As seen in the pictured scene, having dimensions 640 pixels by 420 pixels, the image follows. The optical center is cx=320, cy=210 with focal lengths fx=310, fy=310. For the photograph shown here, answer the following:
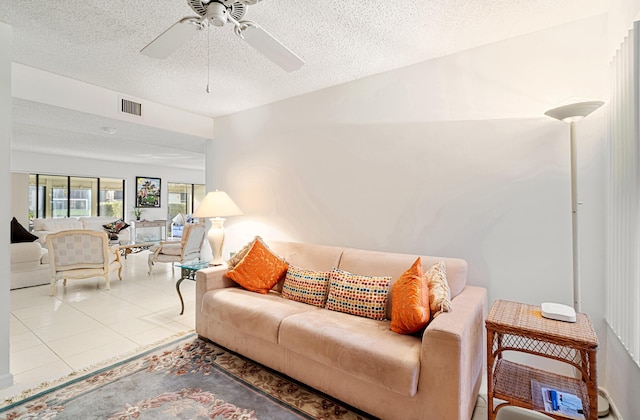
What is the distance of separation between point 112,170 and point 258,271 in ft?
25.1

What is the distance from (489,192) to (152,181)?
30.4ft

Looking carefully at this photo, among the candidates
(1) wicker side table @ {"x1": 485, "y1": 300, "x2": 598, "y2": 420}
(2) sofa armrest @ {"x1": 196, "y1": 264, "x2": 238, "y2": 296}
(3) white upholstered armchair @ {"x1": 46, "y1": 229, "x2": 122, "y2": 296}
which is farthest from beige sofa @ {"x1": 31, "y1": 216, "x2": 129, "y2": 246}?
(1) wicker side table @ {"x1": 485, "y1": 300, "x2": 598, "y2": 420}

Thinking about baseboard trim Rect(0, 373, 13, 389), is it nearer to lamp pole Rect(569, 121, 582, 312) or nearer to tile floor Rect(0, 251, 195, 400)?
tile floor Rect(0, 251, 195, 400)

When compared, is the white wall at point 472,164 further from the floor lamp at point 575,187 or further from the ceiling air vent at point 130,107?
the ceiling air vent at point 130,107

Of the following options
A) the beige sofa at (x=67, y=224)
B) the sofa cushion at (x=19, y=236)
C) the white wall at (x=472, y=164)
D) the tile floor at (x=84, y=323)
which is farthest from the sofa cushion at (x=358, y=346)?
the beige sofa at (x=67, y=224)

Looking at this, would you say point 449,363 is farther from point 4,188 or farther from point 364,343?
point 4,188

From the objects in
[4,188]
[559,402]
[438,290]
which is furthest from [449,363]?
[4,188]

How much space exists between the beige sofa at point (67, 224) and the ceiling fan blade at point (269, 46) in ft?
20.7

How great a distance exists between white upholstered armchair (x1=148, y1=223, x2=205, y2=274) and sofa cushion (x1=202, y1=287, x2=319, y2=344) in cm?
273

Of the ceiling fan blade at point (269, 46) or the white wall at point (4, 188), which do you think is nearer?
the ceiling fan blade at point (269, 46)

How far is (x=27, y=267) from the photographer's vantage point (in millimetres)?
4621

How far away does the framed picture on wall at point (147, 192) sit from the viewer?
8852 millimetres

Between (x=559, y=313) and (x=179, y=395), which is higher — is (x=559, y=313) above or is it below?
above

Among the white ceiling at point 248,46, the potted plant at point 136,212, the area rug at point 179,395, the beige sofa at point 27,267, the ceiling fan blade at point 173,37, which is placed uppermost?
the white ceiling at point 248,46
